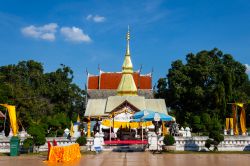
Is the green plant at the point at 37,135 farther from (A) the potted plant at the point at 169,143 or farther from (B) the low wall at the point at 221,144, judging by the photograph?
(B) the low wall at the point at 221,144

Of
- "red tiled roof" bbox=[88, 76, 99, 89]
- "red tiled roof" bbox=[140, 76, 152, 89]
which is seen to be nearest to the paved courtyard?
"red tiled roof" bbox=[140, 76, 152, 89]

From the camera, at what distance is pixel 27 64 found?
62.9 metres

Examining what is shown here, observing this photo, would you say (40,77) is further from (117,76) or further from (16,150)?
(16,150)

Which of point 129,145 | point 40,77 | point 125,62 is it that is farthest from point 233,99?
point 40,77

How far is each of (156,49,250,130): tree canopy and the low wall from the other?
2234 cm

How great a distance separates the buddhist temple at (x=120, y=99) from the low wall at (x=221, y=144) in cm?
857

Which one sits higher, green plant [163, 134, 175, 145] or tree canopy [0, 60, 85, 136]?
tree canopy [0, 60, 85, 136]

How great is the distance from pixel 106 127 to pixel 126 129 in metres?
3.58

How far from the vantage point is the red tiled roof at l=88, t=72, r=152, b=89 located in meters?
56.1

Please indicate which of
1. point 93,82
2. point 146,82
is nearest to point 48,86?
point 93,82

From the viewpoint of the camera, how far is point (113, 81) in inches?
2242

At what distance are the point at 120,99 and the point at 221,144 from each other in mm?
20249

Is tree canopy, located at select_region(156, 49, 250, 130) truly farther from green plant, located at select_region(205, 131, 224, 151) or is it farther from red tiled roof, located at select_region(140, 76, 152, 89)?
green plant, located at select_region(205, 131, 224, 151)

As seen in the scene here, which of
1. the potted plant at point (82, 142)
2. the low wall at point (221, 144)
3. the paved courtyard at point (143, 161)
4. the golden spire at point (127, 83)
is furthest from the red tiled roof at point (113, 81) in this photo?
the paved courtyard at point (143, 161)
